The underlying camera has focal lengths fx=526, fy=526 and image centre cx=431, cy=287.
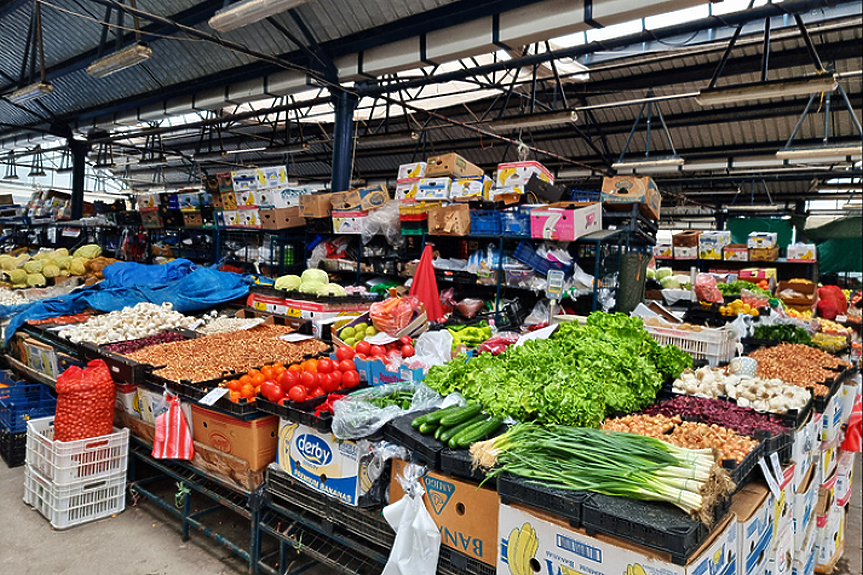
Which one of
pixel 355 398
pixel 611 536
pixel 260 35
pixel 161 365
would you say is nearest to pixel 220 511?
pixel 161 365

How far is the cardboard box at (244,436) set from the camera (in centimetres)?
310

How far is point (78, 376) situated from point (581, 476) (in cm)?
355

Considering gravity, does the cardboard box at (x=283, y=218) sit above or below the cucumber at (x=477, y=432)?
above

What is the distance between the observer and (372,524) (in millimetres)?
2621

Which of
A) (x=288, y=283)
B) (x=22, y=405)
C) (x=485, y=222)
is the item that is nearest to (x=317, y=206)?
(x=288, y=283)

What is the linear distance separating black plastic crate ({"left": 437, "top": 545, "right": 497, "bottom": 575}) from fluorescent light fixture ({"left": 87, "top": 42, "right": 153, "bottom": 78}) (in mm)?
5862

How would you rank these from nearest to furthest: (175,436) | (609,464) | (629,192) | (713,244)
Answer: (609,464) < (175,436) < (629,192) < (713,244)

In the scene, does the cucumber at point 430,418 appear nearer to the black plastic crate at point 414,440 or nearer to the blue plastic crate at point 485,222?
the black plastic crate at point 414,440

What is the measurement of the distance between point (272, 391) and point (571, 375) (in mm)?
1706

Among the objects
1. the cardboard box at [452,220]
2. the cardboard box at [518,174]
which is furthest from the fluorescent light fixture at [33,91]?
the cardboard box at [518,174]

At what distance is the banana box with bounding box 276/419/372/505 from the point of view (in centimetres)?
264

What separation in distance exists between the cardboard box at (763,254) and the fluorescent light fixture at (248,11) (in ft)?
32.9

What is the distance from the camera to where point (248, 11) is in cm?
471

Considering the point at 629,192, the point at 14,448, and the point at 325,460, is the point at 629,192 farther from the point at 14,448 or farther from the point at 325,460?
the point at 14,448
